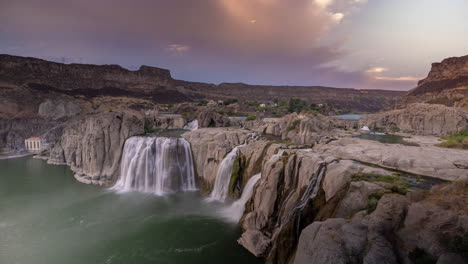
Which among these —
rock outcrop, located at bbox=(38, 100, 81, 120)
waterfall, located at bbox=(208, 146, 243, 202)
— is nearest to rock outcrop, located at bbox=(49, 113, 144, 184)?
waterfall, located at bbox=(208, 146, 243, 202)

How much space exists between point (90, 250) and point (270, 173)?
513 inches

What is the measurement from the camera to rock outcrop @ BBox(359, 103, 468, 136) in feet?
155

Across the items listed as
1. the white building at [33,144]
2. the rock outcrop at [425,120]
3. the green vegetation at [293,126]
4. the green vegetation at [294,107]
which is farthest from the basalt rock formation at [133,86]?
the rock outcrop at [425,120]

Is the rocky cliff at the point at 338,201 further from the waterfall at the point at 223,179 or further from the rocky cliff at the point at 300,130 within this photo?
the rocky cliff at the point at 300,130

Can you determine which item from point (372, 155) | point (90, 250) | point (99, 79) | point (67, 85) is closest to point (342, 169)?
point (372, 155)

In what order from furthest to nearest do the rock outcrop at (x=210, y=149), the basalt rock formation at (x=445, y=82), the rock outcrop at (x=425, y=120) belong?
1. the basalt rock formation at (x=445, y=82)
2. the rock outcrop at (x=425, y=120)
3. the rock outcrop at (x=210, y=149)

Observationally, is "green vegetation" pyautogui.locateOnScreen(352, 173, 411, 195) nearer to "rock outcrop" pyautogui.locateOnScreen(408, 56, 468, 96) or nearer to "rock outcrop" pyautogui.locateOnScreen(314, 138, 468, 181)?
"rock outcrop" pyautogui.locateOnScreen(314, 138, 468, 181)

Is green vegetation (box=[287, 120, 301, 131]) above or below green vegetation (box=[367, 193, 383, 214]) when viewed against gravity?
above

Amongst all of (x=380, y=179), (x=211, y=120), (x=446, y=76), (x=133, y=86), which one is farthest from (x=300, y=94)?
(x=380, y=179)

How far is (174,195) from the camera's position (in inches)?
907

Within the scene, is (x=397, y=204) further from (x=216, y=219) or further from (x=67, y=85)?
(x=67, y=85)

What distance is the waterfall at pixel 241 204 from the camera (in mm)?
17891

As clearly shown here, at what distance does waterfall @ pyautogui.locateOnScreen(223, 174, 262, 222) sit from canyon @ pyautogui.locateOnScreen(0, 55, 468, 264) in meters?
0.12

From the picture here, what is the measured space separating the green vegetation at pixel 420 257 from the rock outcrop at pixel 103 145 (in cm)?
2881
